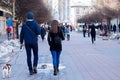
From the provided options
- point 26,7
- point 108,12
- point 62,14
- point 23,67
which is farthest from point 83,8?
point 23,67

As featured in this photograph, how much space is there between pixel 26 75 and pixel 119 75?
2877 mm

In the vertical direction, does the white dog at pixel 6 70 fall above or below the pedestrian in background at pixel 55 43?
below

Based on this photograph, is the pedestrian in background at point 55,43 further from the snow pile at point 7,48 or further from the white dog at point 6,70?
the snow pile at point 7,48

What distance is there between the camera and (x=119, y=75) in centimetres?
1440

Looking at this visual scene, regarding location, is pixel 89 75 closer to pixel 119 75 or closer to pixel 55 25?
pixel 119 75

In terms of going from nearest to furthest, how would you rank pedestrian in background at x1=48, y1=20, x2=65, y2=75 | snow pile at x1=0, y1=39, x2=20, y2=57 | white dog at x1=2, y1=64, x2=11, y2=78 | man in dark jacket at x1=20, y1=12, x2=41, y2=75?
white dog at x1=2, y1=64, x2=11, y2=78
man in dark jacket at x1=20, y1=12, x2=41, y2=75
pedestrian in background at x1=48, y1=20, x2=65, y2=75
snow pile at x1=0, y1=39, x2=20, y2=57

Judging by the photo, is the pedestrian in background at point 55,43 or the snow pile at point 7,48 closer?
the pedestrian in background at point 55,43

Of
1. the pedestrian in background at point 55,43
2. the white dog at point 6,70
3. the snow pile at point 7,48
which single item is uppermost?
the pedestrian in background at point 55,43

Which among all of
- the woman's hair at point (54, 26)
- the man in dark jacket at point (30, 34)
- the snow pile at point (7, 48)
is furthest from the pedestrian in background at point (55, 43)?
the snow pile at point (7, 48)

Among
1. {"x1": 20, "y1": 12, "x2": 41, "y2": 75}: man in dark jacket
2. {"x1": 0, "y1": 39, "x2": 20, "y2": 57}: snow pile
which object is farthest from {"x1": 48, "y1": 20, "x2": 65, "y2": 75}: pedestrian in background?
{"x1": 0, "y1": 39, "x2": 20, "y2": 57}: snow pile

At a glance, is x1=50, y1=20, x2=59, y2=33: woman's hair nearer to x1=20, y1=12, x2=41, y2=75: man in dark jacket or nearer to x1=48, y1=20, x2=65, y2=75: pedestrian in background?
x1=48, y1=20, x2=65, y2=75: pedestrian in background

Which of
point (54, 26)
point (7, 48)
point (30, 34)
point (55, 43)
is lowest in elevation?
point (7, 48)

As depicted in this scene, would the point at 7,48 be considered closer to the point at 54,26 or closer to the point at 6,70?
the point at 54,26

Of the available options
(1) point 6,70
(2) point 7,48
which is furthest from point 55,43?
(2) point 7,48
